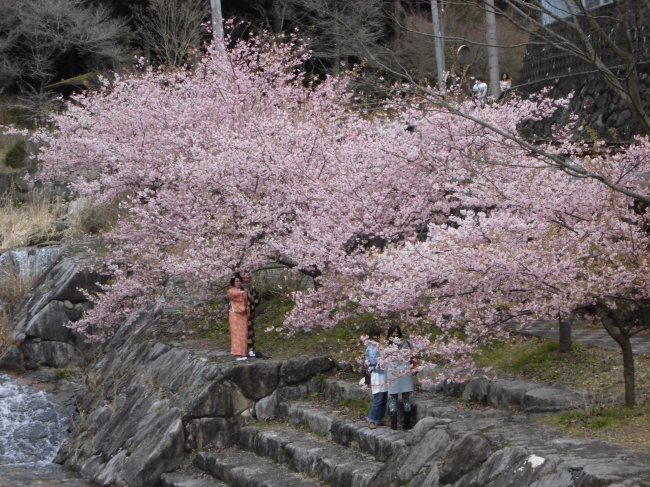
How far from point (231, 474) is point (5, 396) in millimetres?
7739

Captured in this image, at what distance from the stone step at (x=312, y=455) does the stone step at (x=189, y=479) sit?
69 centimetres

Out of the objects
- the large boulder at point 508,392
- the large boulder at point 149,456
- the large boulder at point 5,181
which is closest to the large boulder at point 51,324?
the large boulder at point 149,456

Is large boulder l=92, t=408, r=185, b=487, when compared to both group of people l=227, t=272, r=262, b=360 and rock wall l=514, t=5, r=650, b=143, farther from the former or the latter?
rock wall l=514, t=5, r=650, b=143

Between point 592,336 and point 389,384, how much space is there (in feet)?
Answer: 11.9

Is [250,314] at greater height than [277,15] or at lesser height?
lesser

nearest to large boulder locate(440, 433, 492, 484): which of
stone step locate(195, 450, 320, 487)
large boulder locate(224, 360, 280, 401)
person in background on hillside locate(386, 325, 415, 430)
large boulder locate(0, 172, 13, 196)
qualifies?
person in background on hillside locate(386, 325, 415, 430)

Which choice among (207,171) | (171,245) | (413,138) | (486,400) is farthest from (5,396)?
(486,400)

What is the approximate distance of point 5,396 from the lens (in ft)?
54.0

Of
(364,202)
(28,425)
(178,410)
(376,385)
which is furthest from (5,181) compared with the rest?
(376,385)

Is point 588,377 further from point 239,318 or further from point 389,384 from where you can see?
point 239,318

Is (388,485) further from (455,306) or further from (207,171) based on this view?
(207,171)

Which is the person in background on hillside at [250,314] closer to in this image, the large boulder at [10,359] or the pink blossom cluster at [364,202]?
the pink blossom cluster at [364,202]

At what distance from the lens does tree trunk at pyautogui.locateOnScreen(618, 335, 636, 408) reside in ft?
25.9

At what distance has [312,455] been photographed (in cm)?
982
